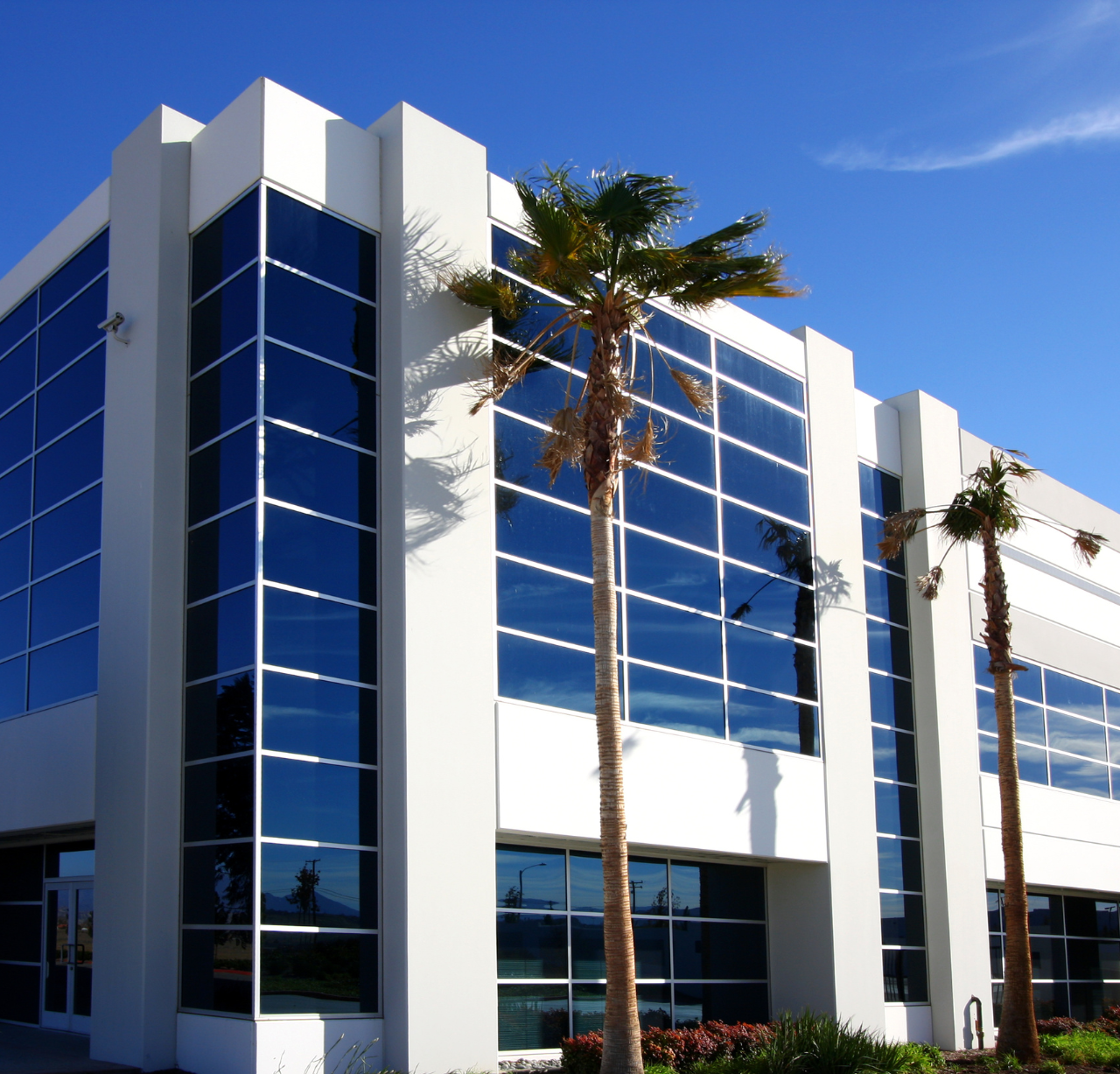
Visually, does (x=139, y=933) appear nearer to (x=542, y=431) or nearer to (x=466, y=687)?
(x=466, y=687)

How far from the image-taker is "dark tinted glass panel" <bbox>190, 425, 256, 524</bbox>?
50.3 feet

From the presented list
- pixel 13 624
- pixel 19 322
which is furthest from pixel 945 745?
pixel 19 322

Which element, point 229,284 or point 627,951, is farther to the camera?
point 229,284

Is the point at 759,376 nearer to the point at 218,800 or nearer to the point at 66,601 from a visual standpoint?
the point at 66,601

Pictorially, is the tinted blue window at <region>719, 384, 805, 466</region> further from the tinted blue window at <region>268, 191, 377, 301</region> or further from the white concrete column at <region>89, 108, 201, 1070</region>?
the white concrete column at <region>89, 108, 201, 1070</region>

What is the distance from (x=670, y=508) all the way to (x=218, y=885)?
939 cm

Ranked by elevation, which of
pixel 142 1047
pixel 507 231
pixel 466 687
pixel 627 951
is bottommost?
pixel 142 1047

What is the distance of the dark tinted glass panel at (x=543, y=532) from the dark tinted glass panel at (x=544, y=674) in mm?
1257

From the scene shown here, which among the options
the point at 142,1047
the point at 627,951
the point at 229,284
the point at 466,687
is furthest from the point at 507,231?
the point at 142,1047

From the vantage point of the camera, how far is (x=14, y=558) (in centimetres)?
1994

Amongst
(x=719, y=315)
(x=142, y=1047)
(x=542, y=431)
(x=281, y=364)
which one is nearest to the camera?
(x=142, y=1047)

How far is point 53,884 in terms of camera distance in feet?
62.8

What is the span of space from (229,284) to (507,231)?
425 centimetres

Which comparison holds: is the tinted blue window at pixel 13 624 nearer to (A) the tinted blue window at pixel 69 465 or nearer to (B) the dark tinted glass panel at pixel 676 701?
(A) the tinted blue window at pixel 69 465
